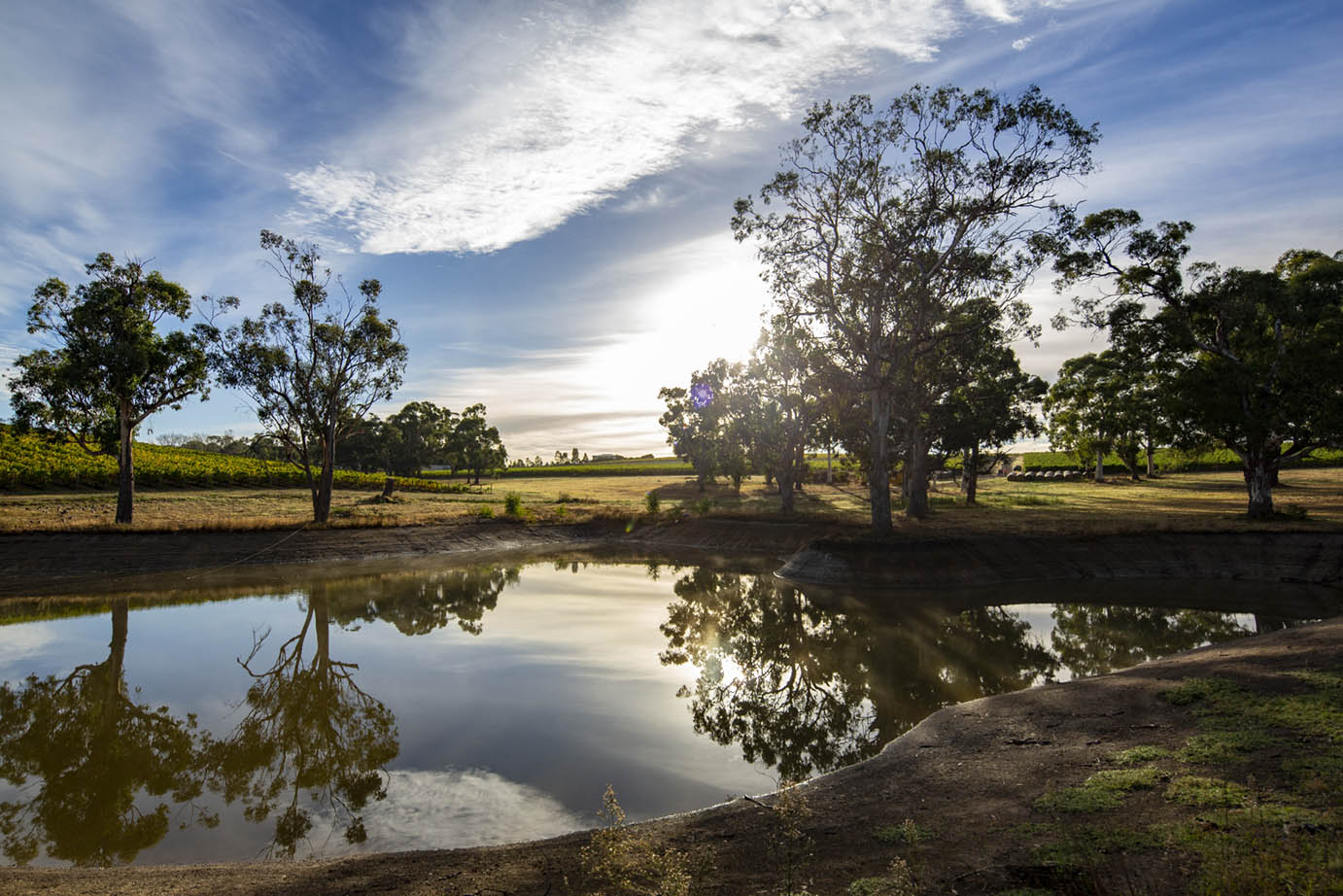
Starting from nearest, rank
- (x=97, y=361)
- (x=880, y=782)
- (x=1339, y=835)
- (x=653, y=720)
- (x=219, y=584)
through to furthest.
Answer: (x=1339, y=835) < (x=880, y=782) < (x=653, y=720) < (x=219, y=584) < (x=97, y=361)

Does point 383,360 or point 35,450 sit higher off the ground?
point 383,360

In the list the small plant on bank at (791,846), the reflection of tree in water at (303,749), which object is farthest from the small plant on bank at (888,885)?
the reflection of tree in water at (303,749)

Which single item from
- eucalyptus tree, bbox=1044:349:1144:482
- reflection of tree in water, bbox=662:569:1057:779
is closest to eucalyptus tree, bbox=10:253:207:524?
reflection of tree in water, bbox=662:569:1057:779

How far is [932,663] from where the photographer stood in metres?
18.0

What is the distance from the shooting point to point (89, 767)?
456 inches

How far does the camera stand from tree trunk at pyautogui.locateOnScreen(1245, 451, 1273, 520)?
34.9m

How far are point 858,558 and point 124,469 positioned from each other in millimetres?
43053

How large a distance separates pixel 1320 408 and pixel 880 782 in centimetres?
3735

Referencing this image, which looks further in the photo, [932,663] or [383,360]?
[383,360]

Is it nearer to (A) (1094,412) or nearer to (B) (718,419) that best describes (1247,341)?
(B) (718,419)

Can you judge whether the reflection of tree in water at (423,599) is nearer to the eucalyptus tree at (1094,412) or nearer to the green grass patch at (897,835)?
the green grass patch at (897,835)

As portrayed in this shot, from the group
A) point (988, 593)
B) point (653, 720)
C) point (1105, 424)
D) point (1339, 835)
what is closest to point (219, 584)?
point (653, 720)

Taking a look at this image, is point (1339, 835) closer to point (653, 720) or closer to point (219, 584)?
point (653, 720)

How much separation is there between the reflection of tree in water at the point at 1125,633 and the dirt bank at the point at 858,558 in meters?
5.29
